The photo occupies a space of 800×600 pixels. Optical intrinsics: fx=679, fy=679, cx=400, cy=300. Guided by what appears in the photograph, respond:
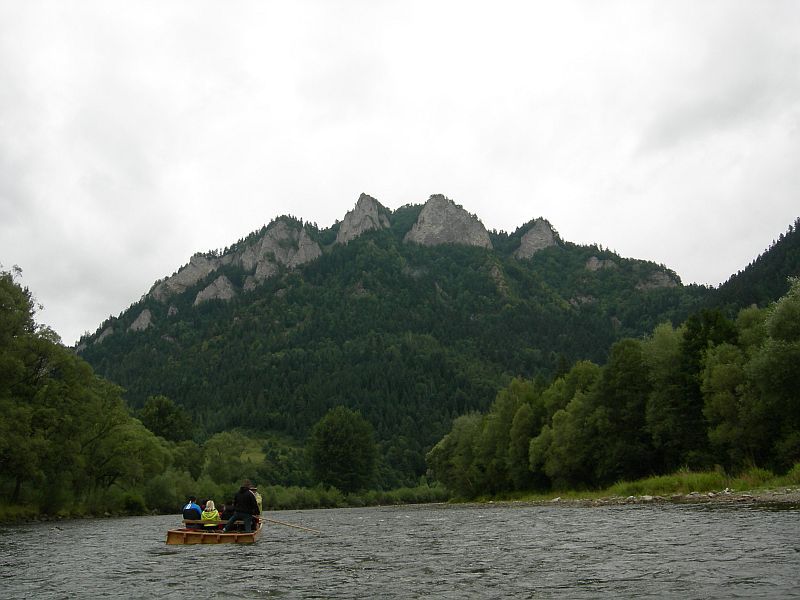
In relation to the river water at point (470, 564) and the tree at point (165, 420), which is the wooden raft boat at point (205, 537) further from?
the tree at point (165, 420)

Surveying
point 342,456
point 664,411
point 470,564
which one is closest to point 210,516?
point 470,564

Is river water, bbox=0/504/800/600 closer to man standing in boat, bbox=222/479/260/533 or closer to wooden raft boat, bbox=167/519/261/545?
wooden raft boat, bbox=167/519/261/545

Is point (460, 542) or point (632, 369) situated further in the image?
point (632, 369)

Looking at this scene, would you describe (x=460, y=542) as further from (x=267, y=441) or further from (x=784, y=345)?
(x=267, y=441)

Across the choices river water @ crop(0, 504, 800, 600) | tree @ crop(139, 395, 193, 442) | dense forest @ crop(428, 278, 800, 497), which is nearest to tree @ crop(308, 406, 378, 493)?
tree @ crop(139, 395, 193, 442)

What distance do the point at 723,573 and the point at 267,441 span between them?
626ft

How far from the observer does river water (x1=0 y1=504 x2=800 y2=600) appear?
15289 mm

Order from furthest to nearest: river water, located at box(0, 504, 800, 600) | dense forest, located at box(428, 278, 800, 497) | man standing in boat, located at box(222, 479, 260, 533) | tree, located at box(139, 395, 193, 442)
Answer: tree, located at box(139, 395, 193, 442), dense forest, located at box(428, 278, 800, 497), man standing in boat, located at box(222, 479, 260, 533), river water, located at box(0, 504, 800, 600)

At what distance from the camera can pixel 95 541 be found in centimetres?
3619

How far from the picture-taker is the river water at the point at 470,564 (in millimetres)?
15289

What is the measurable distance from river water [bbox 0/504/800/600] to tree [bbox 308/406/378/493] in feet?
324

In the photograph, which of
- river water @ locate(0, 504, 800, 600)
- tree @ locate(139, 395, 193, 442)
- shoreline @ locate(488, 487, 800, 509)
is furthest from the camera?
tree @ locate(139, 395, 193, 442)

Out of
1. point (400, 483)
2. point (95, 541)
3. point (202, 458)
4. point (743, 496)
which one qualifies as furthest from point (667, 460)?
point (400, 483)

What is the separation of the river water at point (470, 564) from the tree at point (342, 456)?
98.9m
